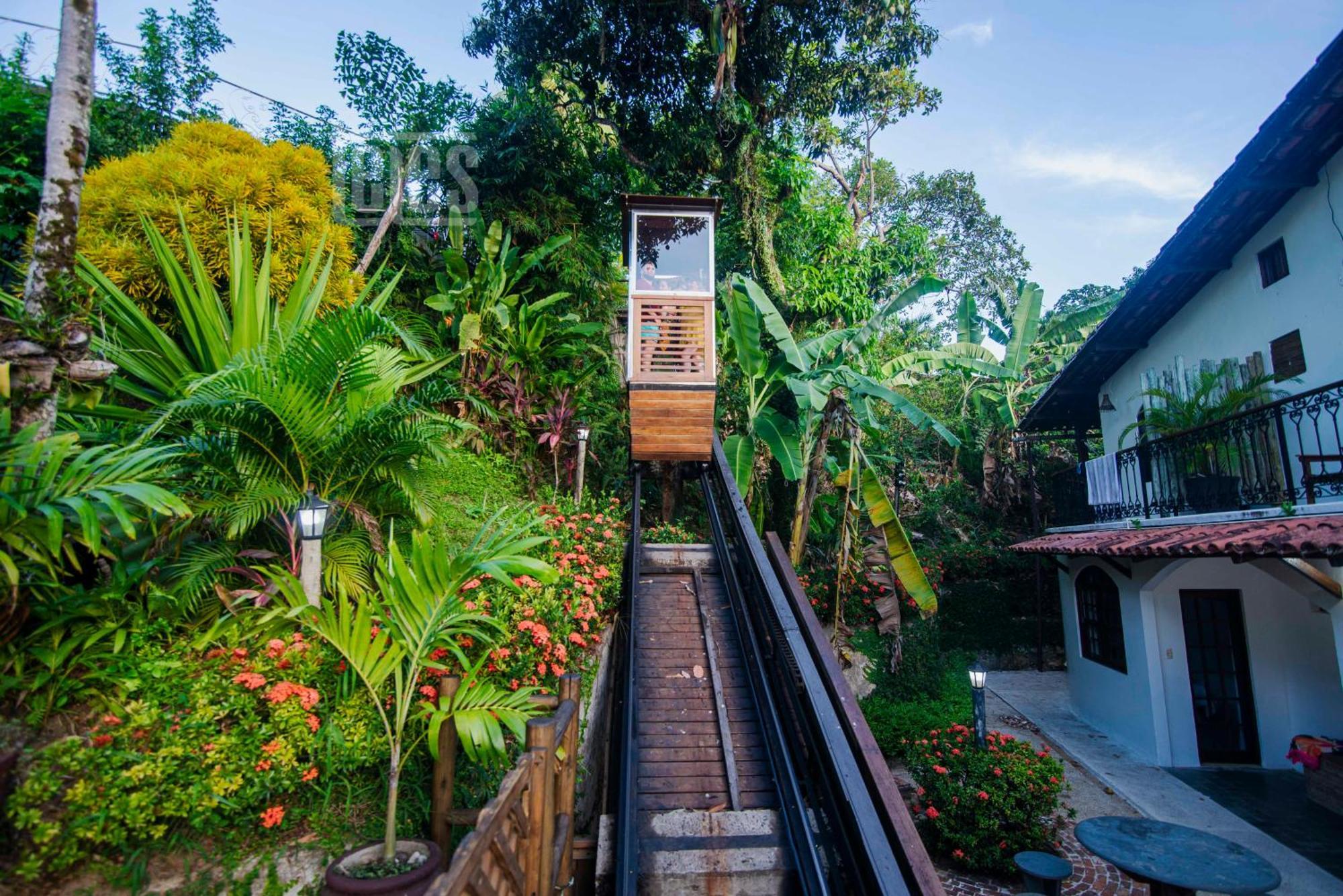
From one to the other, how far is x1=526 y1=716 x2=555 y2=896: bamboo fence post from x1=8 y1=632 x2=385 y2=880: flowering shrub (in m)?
1.28

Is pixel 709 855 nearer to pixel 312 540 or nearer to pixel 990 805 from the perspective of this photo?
pixel 312 540

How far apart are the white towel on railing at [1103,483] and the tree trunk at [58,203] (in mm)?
11215

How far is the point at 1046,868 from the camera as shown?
4.47 meters

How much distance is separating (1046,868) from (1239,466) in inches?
205

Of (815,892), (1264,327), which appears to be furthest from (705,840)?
(1264,327)

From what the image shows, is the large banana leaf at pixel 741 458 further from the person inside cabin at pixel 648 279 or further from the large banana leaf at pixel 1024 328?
the large banana leaf at pixel 1024 328

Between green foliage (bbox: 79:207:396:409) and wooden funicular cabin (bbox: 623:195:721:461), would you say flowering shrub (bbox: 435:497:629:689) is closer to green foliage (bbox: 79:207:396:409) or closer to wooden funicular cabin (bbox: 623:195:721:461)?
wooden funicular cabin (bbox: 623:195:721:461)

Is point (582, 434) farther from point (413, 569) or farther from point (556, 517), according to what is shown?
point (413, 569)

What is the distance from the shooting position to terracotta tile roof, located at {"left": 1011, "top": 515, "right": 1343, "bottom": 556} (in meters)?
4.76

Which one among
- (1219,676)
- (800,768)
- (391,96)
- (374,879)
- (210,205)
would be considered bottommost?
(1219,676)

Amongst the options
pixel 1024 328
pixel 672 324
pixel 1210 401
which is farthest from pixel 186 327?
pixel 1024 328

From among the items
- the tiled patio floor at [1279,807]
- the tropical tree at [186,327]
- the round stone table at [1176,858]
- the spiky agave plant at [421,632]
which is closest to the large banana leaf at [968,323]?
the tiled patio floor at [1279,807]

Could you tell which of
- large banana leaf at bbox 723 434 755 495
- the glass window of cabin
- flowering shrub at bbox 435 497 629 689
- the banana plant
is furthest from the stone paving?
the glass window of cabin

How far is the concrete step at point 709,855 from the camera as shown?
3623 mm
